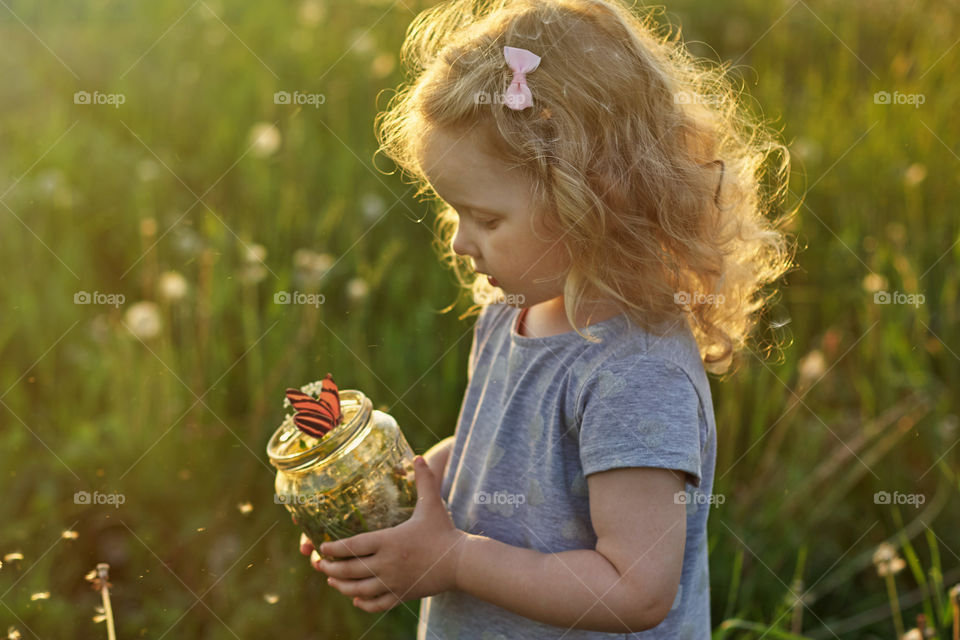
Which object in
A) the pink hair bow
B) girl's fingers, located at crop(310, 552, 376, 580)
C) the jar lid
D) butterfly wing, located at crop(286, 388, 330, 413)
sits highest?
the pink hair bow

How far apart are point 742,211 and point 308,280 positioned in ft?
3.30

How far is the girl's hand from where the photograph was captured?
103 centimetres

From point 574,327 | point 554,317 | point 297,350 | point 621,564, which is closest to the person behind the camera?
point 621,564

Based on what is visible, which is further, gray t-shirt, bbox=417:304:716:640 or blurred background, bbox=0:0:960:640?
blurred background, bbox=0:0:960:640

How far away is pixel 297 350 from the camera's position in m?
1.87

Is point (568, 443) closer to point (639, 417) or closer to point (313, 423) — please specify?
point (639, 417)

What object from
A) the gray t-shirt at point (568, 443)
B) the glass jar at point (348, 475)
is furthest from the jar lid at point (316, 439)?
the gray t-shirt at point (568, 443)

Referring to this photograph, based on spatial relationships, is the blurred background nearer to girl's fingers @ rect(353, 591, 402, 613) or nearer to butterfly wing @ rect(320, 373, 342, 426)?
girl's fingers @ rect(353, 591, 402, 613)

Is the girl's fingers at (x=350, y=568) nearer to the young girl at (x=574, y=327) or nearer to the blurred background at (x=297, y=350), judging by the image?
the young girl at (x=574, y=327)

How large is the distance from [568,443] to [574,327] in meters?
0.14

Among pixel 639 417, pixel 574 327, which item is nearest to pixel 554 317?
pixel 574 327

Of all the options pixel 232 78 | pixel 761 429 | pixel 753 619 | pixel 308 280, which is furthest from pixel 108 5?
pixel 753 619

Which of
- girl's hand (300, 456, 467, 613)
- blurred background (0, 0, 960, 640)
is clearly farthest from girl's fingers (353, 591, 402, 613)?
blurred background (0, 0, 960, 640)

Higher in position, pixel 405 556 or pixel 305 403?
pixel 305 403
